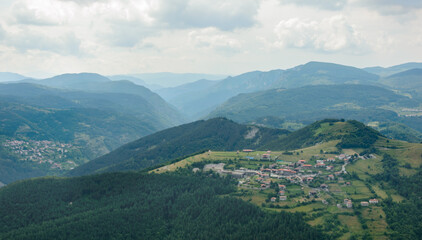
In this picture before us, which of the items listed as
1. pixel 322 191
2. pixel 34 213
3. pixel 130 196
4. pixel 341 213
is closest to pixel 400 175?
pixel 322 191

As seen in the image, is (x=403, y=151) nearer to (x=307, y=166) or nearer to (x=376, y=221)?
(x=307, y=166)

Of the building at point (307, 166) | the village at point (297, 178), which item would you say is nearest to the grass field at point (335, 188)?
the village at point (297, 178)

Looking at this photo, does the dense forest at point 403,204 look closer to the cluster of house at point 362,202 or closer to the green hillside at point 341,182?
the green hillside at point 341,182

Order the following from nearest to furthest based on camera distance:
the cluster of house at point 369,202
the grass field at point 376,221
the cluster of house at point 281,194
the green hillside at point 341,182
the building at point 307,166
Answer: the grass field at point 376,221, the green hillside at point 341,182, the cluster of house at point 369,202, the cluster of house at point 281,194, the building at point 307,166

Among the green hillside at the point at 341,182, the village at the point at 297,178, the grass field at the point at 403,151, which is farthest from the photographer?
the grass field at the point at 403,151

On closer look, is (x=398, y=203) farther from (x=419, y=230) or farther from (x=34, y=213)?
(x=34, y=213)
